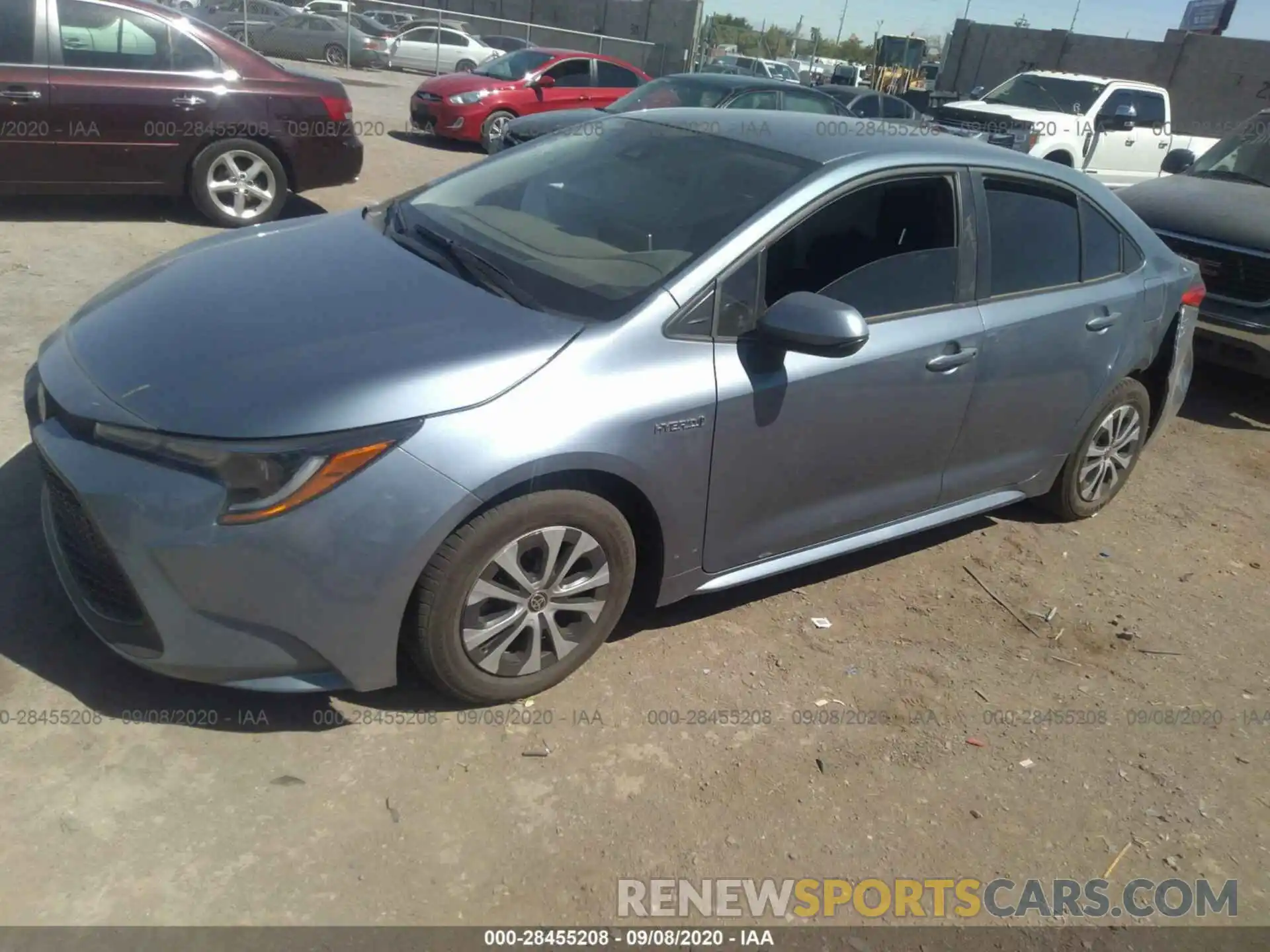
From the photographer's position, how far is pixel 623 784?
2930mm

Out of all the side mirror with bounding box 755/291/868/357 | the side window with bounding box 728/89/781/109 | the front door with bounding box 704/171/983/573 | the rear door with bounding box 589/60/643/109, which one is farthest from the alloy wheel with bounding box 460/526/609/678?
the rear door with bounding box 589/60/643/109

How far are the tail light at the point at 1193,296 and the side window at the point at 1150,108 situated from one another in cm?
1188

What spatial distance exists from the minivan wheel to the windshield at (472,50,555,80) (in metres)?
13.1

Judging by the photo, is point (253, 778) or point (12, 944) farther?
point (253, 778)

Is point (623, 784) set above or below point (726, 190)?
below

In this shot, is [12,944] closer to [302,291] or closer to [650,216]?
[302,291]

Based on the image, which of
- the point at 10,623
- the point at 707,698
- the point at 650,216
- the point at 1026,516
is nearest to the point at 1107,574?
the point at 1026,516

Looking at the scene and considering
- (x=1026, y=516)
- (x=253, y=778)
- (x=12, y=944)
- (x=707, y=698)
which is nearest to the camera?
(x=12, y=944)

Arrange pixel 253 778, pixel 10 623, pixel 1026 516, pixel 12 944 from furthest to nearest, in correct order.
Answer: pixel 1026 516 → pixel 10 623 → pixel 253 778 → pixel 12 944

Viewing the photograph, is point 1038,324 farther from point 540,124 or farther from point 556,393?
point 540,124

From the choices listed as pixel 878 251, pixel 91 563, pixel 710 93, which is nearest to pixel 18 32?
pixel 91 563

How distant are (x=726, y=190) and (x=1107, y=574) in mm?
2537

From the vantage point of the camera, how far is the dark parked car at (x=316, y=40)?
2484 centimetres

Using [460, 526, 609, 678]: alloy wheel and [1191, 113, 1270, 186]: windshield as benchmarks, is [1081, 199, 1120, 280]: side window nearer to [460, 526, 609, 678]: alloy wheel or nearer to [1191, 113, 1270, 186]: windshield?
[460, 526, 609, 678]: alloy wheel
